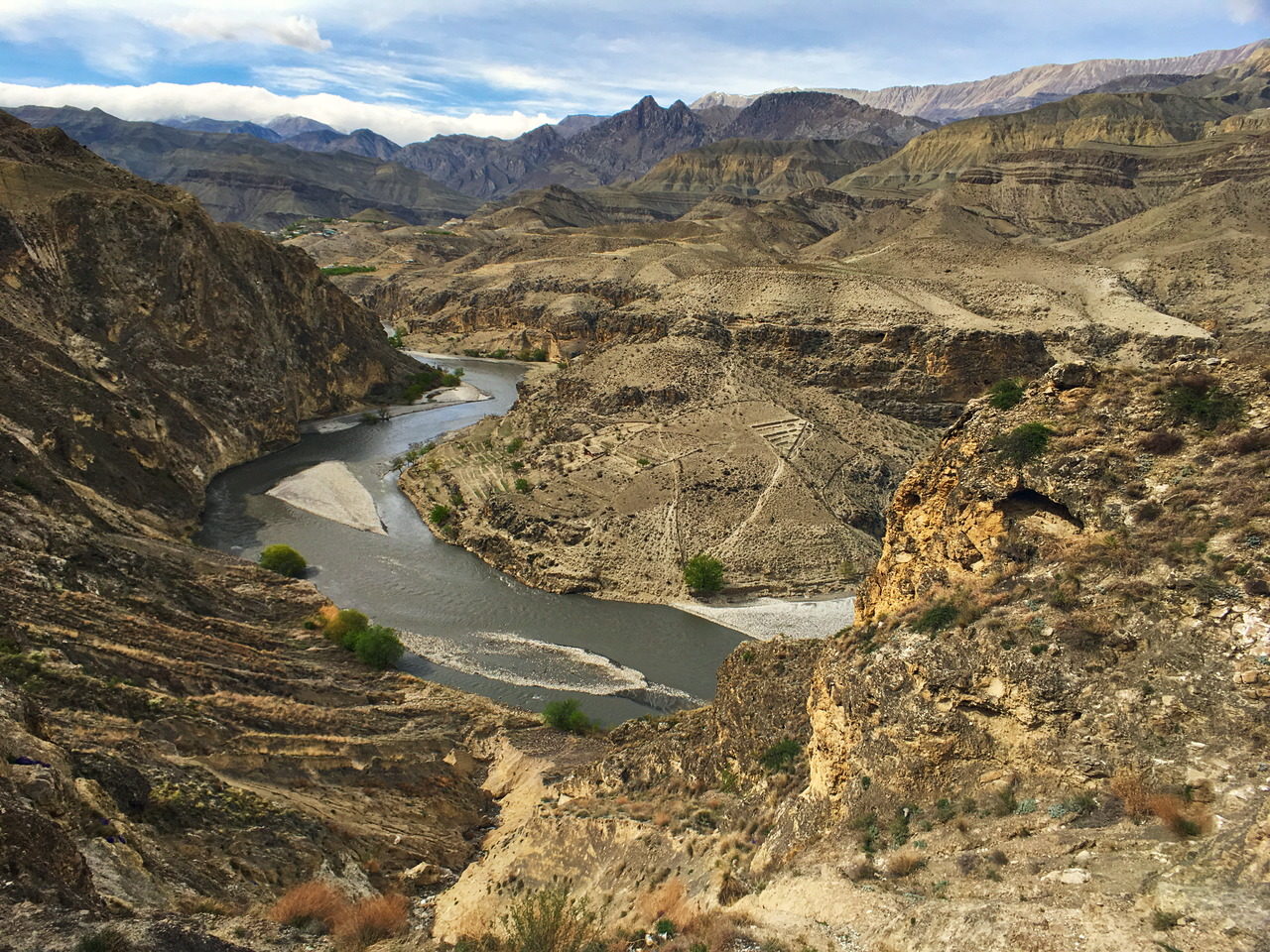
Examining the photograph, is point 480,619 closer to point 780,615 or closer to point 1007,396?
point 780,615

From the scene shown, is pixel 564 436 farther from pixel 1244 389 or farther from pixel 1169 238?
pixel 1169 238

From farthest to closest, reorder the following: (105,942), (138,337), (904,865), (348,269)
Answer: (348,269) → (138,337) → (904,865) → (105,942)

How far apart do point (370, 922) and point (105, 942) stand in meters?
6.96

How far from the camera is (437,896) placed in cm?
1827

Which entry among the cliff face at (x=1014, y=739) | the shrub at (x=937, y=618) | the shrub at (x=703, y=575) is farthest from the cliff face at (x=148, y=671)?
the shrub at (x=703, y=575)

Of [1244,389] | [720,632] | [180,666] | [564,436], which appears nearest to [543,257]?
[564,436]

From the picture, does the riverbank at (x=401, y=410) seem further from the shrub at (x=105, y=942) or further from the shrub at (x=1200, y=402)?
the shrub at (x=1200, y=402)

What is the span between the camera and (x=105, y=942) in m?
9.17

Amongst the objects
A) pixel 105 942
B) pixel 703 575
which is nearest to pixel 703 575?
pixel 703 575

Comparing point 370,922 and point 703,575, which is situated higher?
point 703,575

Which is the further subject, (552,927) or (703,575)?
(703,575)

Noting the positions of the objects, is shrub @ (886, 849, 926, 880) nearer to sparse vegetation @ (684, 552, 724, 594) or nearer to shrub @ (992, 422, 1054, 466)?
shrub @ (992, 422, 1054, 466)

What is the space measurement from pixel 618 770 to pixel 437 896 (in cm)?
539

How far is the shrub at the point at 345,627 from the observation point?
32.4 metres
